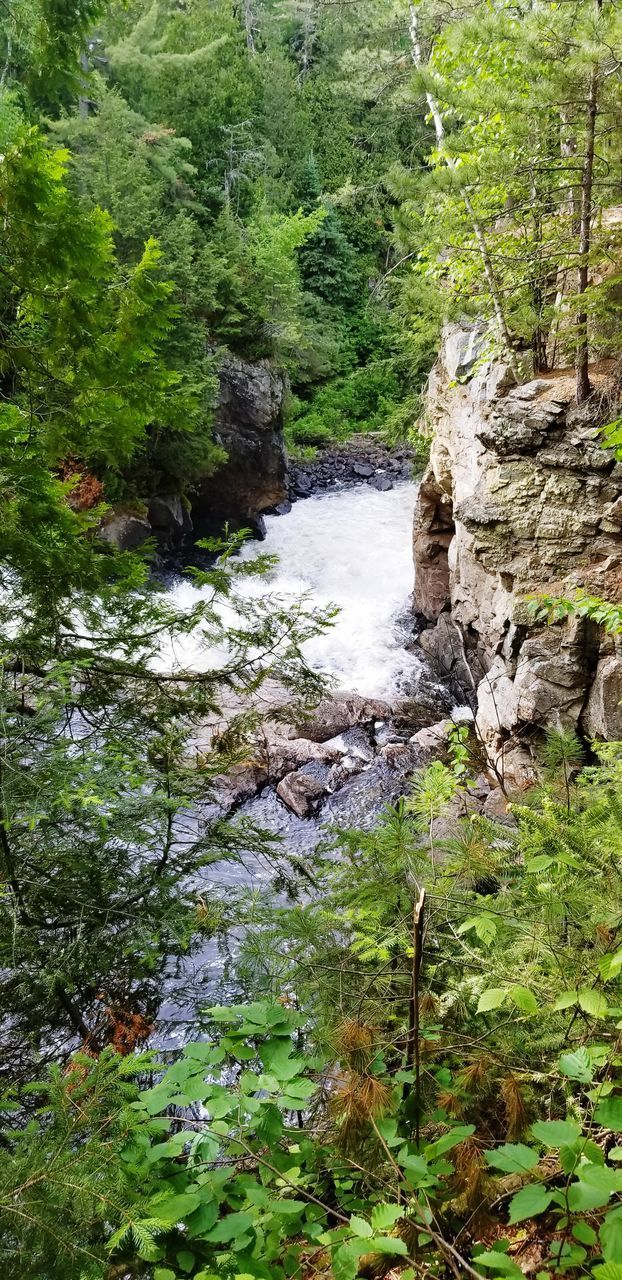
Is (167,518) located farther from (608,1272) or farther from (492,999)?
(608,1272)

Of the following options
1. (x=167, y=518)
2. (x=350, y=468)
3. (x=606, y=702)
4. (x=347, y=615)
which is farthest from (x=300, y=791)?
(x=350, y=468)

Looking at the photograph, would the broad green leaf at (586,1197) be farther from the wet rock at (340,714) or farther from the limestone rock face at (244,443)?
the limestone rock face at (244,443)

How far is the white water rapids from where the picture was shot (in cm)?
1034

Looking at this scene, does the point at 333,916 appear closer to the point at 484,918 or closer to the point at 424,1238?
the point at 484,918

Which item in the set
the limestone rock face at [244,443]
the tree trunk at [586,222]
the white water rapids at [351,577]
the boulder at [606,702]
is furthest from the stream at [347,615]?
the tree trunk at [586,222]

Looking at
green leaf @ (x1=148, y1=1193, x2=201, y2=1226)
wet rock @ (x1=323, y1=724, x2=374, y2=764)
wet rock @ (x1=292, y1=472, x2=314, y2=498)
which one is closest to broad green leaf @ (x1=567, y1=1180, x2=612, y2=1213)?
green leaf @ (x1=148, y1=1193, x2=201, y2=1226)

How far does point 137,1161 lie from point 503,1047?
37.9 inches

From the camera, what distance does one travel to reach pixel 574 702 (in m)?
6.05

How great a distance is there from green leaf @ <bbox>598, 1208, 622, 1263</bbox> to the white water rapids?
7.56 metres

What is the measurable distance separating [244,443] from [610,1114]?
14700mm

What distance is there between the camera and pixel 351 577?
1299 centimetres

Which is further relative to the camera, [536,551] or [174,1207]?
[536,551]

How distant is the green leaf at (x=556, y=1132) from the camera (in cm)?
112

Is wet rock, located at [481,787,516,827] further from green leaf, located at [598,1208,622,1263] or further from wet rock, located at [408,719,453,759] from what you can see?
green leaf, located at [598,1208,622,1263]
